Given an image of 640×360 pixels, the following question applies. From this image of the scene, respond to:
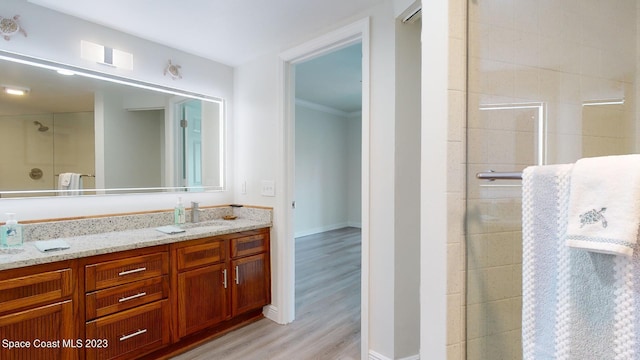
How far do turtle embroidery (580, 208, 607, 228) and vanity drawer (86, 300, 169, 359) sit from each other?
2.16 m

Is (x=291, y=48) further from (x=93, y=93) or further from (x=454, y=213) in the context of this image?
(x=454, y=213)

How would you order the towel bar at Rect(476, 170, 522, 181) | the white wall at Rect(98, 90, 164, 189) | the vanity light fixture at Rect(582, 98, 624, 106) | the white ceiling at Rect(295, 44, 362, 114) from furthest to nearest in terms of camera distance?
the white ceiling at Rect(295, 44, 362, 114)
the white wall at Rect(98, 90, 164, 189)
the vanity light fixture at Rect(582, 98, 624, 106)
the towel bar at Rect(476, 170, 522, 181)

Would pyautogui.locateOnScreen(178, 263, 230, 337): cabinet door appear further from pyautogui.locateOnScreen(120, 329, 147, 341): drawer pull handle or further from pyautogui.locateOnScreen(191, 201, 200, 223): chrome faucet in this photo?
pyautogui.locateOnScreen(191, 201, 200, 223): chrome faucet

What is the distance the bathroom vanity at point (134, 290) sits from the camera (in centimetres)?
148

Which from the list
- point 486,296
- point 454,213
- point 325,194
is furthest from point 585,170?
point 325,194

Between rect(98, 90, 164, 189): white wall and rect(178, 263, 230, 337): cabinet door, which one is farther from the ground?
rect(98, 90, 164, 189): white wall

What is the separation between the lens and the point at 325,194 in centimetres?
643

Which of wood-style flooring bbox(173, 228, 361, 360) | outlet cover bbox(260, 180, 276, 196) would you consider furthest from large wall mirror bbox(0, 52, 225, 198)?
wood-style flooring bbox(173, 228, 361, 360)

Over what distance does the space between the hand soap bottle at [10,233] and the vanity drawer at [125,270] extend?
1.49 ft

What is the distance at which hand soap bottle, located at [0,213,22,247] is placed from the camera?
166 centimetres

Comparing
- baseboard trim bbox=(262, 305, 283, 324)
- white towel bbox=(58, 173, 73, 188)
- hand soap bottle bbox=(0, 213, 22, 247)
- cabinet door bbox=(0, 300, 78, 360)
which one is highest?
white towel bbox=(58, 173, 73, 188)

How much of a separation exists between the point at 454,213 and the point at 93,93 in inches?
96.4

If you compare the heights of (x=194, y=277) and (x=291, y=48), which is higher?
(x=291, y=48)

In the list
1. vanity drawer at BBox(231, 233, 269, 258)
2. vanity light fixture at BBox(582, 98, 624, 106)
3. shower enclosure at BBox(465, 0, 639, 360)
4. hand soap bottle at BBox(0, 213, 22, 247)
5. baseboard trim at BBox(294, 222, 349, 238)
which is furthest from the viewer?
baseboard trim at BBox(294, 222, 349, 238)
